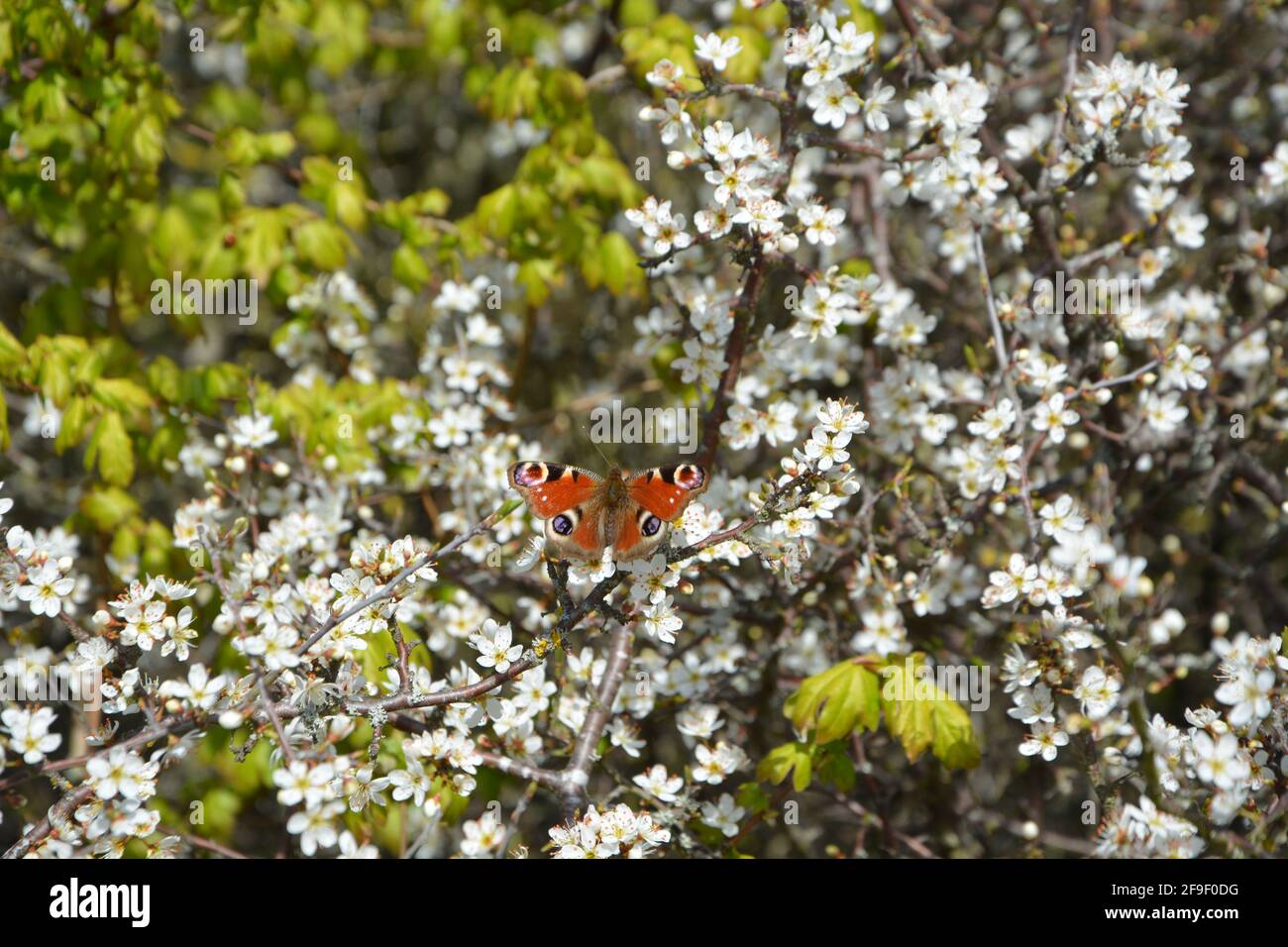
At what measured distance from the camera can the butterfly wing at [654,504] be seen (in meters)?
3.01

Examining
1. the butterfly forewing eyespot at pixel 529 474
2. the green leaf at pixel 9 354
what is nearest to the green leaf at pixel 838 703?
the butterfly forewing eyespot at pixel 529 474

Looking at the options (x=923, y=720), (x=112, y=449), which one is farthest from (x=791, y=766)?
(x=112, y=449)

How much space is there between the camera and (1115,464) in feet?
15.2

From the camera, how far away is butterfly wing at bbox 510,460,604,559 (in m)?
3.04

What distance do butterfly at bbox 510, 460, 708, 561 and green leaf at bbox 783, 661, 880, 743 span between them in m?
0.98

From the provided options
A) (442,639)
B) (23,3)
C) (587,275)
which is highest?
(23,3)

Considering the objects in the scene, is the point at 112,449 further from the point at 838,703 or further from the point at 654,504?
the point at 838,703

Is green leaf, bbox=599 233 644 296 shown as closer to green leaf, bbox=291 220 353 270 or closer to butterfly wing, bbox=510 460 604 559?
green leaf, bbox=291 220 353 270

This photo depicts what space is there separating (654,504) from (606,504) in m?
0.16

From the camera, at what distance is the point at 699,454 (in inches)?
159
